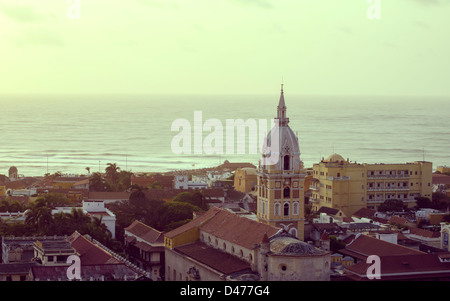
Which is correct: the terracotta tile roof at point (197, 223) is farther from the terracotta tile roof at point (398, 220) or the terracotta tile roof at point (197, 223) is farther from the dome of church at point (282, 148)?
the terracotta tile roof at point (398, 220)

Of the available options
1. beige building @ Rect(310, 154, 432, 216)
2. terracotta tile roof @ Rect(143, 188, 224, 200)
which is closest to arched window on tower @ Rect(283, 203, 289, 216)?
beige building @ Rect(310, 154, 432, 216)

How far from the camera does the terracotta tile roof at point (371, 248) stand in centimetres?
5012

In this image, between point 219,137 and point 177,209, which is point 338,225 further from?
point 219,137

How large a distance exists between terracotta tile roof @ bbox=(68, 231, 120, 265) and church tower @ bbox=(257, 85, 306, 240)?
372 inches

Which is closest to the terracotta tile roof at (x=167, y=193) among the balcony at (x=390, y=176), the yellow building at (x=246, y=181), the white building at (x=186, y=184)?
the white building at (x=186, y=184)

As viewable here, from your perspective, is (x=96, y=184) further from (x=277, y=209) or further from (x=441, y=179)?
(x=277, y=209)

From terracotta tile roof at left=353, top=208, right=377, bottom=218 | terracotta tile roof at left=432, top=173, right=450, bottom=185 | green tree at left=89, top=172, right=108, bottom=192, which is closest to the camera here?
terracotta tile roof at left=353, top=208, right=377, bottom=218

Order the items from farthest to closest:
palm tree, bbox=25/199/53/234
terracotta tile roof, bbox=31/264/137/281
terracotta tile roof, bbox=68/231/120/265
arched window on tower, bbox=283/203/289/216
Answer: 1. palm tree, bbox=25/199/53/234
2. arched window on tower, bbox=283/203/289/216
3. terracotta tile roof, bbox=68/231/120/265
4. terracotta tile roof, bbox=31/264/137/281

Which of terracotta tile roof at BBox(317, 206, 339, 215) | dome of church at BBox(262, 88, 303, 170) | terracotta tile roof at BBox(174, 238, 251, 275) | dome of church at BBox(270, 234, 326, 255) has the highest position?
dome of church at BBox(262, 88, 303, 170)

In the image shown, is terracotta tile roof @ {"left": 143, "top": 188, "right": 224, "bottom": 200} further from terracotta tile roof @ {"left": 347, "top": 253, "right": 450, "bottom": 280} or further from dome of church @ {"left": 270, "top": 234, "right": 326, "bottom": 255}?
dome of church @ {"left": 270, "top": 234, "right": 326, "bottom": 255}

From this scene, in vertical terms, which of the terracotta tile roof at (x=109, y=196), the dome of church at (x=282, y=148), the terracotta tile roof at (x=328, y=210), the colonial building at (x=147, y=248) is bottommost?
the colonial building at (x=147, y=248)

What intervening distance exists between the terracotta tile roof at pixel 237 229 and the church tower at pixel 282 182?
2245mm

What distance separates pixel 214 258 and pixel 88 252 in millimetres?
7001

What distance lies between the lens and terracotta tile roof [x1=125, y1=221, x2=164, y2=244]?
55.2 metres
